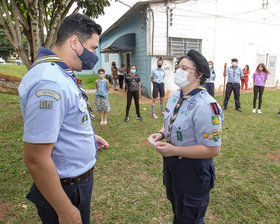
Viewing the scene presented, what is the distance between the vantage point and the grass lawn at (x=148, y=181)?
101 inches

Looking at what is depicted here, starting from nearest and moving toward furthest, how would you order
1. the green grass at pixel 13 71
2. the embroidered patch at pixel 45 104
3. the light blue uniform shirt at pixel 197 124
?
the embroidered patch at pixel 45 104 < the light blue uniform shirt at pixel 197 124 < the green grass at pixel 13 71

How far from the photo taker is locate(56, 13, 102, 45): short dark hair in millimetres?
1202

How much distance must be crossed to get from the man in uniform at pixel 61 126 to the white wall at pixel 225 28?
9.05m

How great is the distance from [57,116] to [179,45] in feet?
34.3

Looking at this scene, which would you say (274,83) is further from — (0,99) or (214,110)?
(0,99)

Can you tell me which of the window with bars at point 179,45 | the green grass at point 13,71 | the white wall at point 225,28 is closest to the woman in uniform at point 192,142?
the white wall at point 225,28

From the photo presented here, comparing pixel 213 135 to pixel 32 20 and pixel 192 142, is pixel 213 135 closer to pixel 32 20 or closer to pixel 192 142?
pixel 192 142

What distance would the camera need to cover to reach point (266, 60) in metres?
13.7

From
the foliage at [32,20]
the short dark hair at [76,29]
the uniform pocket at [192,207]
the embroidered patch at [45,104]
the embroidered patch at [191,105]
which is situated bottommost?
the uniform pocket at [192,207]

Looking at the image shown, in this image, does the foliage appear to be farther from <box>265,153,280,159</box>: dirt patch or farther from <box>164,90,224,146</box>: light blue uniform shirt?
<box>265,153,280,159</box>: dirt patch

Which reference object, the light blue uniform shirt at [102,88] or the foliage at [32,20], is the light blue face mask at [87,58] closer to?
the foliage at [32,20]

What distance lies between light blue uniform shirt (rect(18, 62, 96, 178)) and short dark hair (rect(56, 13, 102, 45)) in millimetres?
264

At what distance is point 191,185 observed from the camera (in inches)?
62.8

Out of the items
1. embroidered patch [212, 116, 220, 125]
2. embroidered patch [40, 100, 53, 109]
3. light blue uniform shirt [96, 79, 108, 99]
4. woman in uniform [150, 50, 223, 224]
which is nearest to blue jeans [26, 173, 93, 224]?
embroidered patch [40, 100, 53, 109]
